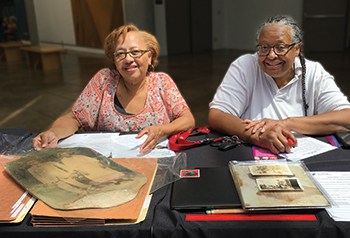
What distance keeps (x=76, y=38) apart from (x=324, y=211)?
37.9 ft

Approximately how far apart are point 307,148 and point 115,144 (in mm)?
852

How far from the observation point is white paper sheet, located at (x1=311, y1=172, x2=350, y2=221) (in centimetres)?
103

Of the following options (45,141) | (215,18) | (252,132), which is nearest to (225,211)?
(252,132)

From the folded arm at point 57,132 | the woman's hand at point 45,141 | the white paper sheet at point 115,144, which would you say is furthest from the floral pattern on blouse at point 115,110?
the woman's hand at point 45,141

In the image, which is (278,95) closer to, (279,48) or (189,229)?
(279,48)

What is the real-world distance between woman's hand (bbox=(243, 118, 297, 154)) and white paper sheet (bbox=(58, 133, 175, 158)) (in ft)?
1.28

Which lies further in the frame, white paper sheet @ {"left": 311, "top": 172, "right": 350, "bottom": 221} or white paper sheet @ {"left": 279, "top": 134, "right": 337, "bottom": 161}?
white paper sheet @ {"left": 279, "top": 134, "right": 337, "bottom": 161}

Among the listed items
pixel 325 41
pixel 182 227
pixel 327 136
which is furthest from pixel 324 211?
pixel 325 41

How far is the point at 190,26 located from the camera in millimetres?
9992

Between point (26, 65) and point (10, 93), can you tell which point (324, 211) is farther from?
point (26, 65)

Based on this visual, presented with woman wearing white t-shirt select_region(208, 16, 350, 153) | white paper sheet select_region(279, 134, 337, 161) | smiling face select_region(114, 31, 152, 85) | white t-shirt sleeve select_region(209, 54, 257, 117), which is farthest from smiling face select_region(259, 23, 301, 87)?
smiling face select_region(114, 31, 152, 85)

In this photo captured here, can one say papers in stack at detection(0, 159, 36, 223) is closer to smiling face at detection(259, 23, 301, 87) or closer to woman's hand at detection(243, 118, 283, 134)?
woman's hand at detection(243, 118, 283, 134)

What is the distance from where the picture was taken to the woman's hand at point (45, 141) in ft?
5.36

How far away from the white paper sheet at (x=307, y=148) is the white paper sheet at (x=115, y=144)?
50 centimetres
